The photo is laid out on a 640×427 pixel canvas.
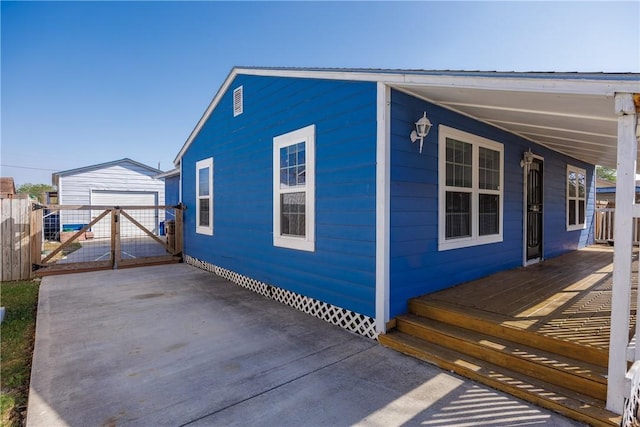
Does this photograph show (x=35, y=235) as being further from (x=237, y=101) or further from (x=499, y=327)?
(x=499, y=327)

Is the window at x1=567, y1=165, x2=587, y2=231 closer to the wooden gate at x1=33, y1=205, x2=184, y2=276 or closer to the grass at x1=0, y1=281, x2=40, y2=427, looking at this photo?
the grass at x1=0, y1=281, x2=40, y2=427

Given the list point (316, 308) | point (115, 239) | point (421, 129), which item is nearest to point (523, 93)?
point (421, 129)

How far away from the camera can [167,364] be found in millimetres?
2928

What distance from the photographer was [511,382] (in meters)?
2.42

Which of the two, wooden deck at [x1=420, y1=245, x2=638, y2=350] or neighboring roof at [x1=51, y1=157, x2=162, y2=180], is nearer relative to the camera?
wooden deck at [x1=420, y1=245, x2=638, y2=350]

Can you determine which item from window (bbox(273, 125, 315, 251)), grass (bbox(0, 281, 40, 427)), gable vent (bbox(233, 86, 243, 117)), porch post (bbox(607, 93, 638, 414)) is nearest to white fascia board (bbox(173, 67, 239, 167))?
gable vent (bbox(233, 86, 243, 117))

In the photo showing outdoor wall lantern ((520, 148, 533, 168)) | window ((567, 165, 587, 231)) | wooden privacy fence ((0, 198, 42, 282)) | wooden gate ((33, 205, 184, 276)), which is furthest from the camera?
window ((567, 165, 587, 231))

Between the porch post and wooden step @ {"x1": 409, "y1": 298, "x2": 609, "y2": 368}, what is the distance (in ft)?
1.38

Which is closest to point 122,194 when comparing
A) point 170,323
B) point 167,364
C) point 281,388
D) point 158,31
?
point 158,31

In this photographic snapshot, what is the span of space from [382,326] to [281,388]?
1.31m

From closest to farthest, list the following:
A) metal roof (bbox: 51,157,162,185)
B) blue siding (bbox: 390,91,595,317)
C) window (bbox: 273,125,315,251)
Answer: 1. blue siding (bbox: 390,91,595,317)
2. window (bbox: 273,125,315,251)
3. metal roof (bbox: 51,157,162,185)

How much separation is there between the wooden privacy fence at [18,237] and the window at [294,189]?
5741 mm

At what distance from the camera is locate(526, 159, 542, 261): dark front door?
600cm

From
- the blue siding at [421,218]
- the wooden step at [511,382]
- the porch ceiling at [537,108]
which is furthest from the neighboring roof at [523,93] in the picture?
the wooden step at [511,382]
